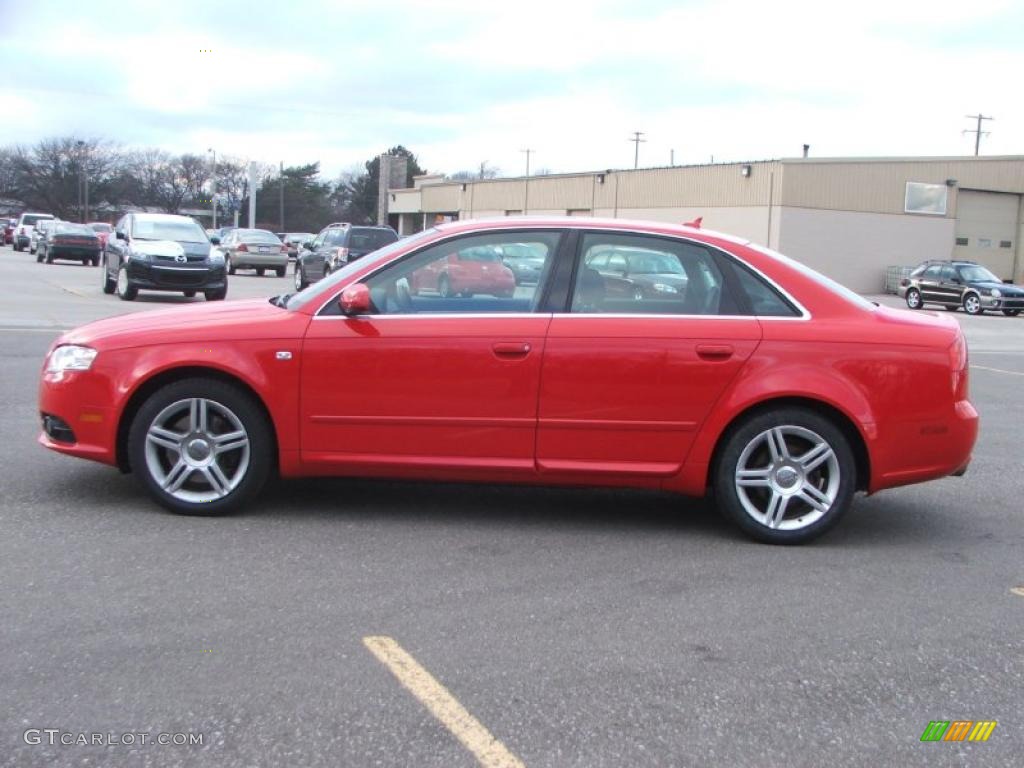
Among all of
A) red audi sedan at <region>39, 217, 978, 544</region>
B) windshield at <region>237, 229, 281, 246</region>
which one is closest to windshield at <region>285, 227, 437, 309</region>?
red audi sedan at <region>39, 217, 978, 544</region>

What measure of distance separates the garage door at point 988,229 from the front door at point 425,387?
4366 centimetres

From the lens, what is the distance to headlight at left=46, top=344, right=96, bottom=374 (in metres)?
5.62

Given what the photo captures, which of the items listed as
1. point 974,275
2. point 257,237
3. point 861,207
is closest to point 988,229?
point 861,207

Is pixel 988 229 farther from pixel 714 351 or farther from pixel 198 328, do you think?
pixel 198 328

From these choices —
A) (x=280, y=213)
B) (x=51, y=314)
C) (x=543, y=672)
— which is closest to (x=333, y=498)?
(x=543, y=672)

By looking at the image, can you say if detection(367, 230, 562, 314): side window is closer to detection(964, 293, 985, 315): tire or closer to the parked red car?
the parked red car

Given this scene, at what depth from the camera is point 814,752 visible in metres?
3.36

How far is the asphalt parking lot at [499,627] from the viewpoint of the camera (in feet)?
11.1

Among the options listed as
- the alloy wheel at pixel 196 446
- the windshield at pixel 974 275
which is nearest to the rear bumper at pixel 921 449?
the alloy wheel at pixel 196 446

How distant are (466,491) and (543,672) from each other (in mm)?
2714

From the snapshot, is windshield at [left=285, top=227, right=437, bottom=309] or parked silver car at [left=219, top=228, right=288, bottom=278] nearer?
windshield at [left=285, top=227, right=437, bottom=309]

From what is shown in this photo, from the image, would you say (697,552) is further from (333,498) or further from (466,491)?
(333,498)

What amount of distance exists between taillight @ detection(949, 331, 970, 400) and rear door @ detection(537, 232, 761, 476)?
101 cm

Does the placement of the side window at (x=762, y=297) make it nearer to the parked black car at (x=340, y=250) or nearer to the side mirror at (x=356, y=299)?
the side mirror at (x=356, y=299)
